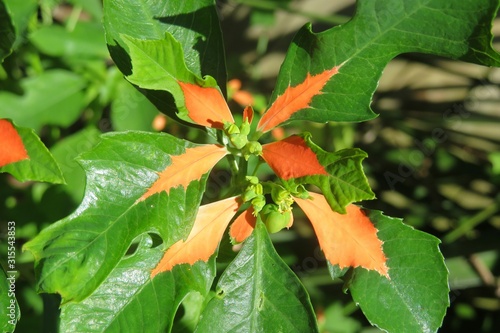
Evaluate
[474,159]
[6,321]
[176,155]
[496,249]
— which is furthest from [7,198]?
[474,159]

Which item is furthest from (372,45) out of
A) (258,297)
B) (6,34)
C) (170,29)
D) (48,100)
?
(48,100)

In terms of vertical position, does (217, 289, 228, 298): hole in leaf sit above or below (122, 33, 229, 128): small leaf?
below

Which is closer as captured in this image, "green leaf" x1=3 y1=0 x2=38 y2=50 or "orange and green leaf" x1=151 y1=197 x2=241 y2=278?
"orange and green leaf" x1=151 y1=197 x2=241 y2=278

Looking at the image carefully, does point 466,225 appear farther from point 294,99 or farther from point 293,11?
point 294,99

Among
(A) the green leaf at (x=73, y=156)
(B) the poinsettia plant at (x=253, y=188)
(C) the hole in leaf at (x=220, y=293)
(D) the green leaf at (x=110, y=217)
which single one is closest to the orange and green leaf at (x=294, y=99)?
(B) the poinsettia plant at (x=253, y=188)

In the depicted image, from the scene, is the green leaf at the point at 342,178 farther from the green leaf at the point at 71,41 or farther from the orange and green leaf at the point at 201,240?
the green leaf at the point at 71,41

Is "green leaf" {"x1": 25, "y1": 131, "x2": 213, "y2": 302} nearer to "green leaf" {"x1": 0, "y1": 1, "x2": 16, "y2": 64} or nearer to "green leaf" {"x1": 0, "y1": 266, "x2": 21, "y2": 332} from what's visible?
"green leaf" {"x1": 0, "y1": 266, "x2": 21, "y2": 332}

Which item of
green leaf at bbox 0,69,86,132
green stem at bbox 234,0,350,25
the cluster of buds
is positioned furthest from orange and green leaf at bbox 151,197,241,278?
green stem at bbox 234,0,350,25

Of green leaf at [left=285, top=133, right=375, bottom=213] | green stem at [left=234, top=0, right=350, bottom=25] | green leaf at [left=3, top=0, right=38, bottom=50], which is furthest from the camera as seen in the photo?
green stem at [left=234, top=0, right=350, bottom=25]

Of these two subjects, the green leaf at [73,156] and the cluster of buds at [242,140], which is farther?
the green leaf at [73,156]
